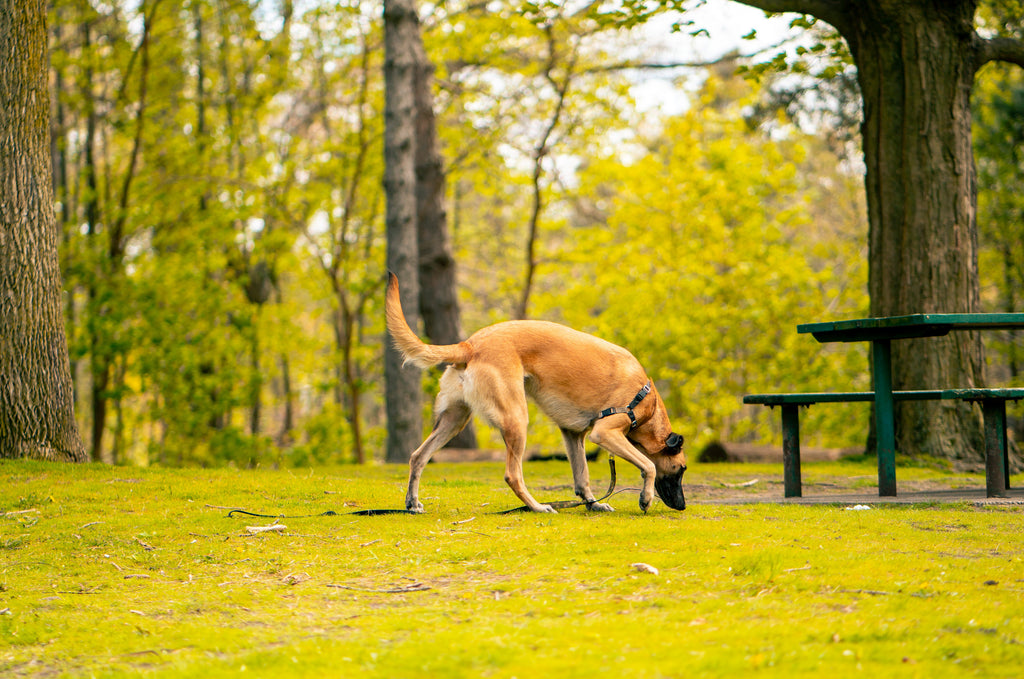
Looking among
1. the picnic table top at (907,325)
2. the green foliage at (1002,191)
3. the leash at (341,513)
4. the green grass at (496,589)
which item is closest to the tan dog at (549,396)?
the leash at (341,513)

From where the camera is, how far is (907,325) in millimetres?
6523

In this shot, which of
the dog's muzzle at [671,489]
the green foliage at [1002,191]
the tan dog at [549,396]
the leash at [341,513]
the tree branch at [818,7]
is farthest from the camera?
the green foliage at [1002,191]

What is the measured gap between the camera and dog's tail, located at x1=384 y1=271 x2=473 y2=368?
6.62m

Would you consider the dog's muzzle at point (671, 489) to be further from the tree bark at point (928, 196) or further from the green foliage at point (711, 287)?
the green foliage at point (711, 287)

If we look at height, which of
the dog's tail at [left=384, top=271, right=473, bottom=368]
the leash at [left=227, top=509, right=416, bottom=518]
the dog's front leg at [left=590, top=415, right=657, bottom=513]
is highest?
the dog's tail at [left=384, top=271, right=473, bottom=368]

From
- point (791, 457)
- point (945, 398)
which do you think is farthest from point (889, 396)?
point (791, 457)

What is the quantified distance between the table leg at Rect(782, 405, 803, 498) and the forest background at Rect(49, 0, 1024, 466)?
8883 mm

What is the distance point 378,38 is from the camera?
66.4ft

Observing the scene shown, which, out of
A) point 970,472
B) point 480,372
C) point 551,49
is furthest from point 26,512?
point 551,49

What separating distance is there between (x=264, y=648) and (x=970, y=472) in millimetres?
8587

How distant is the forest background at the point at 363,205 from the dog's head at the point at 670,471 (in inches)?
359

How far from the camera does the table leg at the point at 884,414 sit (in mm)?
7090

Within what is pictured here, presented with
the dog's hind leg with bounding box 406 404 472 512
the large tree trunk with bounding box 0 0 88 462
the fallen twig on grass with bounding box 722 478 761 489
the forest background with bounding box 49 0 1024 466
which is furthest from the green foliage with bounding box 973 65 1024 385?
the large tree trunk with bounding box 0 0 88 462

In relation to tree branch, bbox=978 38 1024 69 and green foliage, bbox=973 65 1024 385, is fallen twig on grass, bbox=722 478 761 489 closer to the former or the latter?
tree branch, bbox=978 38 1024 69
